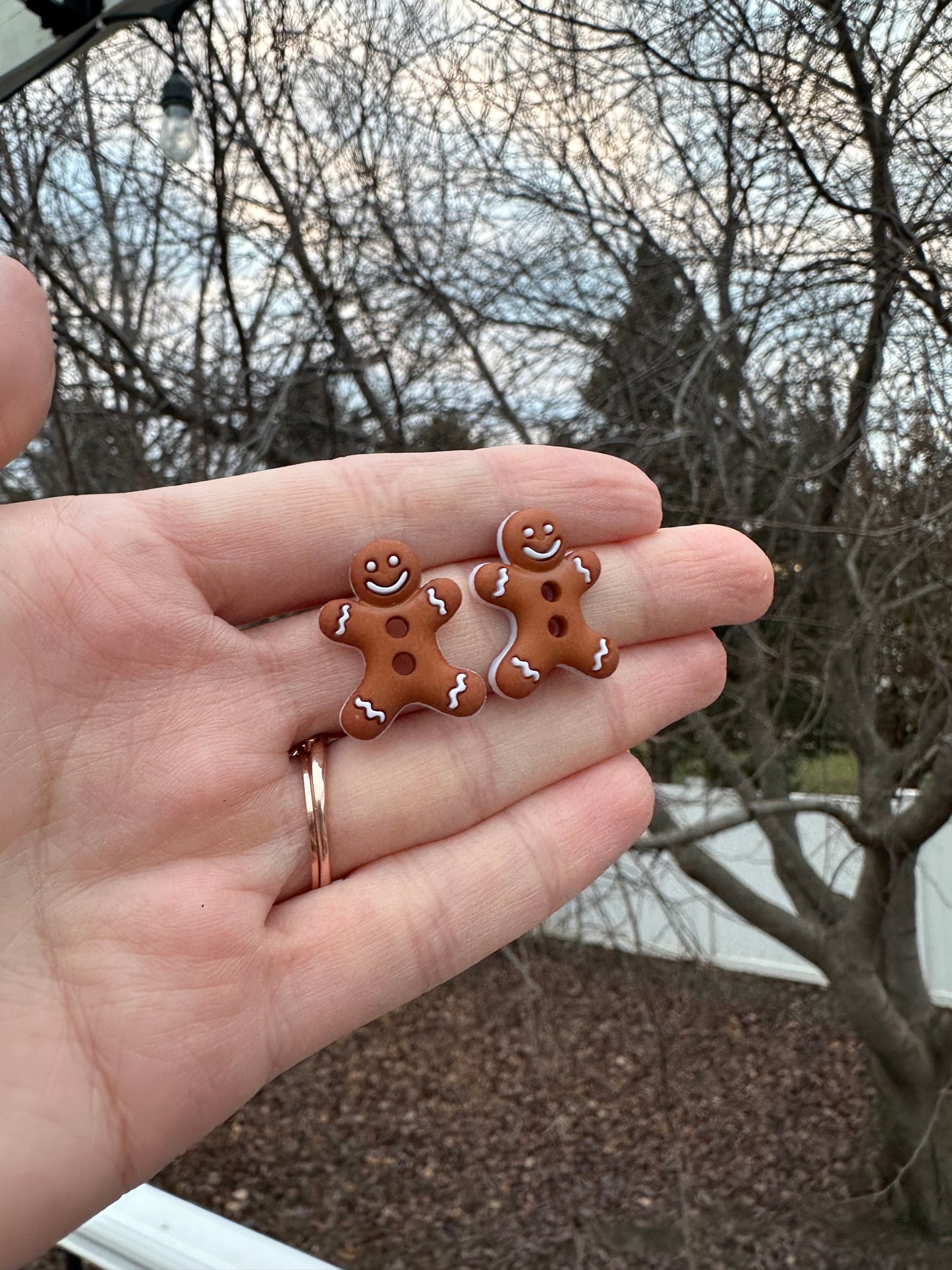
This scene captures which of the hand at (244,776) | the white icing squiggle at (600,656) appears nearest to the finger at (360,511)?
the hand at (244,776)

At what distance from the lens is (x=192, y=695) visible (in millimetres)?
985

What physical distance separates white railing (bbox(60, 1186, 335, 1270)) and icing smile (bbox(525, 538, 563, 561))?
0.87 m

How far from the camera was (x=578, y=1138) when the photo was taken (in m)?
2.84

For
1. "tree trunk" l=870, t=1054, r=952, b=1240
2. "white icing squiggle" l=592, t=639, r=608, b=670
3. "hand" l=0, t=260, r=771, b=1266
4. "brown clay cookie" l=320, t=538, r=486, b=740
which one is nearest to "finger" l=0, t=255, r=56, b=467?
"hand" l=0, t=260, r=771, b=1266

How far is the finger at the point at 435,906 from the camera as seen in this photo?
0.96 m

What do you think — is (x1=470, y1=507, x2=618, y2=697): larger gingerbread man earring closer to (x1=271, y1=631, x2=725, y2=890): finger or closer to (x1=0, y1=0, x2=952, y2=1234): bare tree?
(x1=271, y1=631, x2=725, y2=890): finger

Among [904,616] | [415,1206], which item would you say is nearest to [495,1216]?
[415,1206]

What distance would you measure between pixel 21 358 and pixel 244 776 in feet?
1.41

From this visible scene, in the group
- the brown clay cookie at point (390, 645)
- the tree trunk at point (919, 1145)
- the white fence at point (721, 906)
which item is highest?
the brown clay cookie at point (390, 645)

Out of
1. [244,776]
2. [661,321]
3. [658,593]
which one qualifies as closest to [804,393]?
[661,321]

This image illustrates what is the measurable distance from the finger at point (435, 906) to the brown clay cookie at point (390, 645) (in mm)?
146

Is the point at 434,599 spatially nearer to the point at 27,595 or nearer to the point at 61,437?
the point at 27,595

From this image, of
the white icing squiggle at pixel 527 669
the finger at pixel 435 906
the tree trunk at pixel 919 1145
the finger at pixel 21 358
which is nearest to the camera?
the finger at pixel 21 358

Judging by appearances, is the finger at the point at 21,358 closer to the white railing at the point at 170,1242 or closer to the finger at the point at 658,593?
the finger at the point at 658,593
